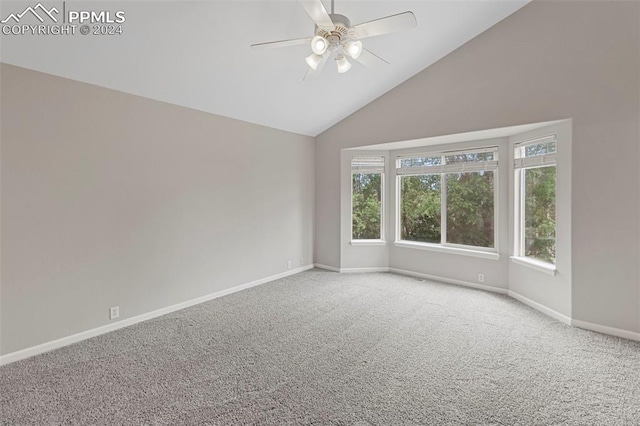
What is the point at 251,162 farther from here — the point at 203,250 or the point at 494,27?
the point at 494,27

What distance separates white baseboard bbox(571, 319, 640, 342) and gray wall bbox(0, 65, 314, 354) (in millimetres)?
4130

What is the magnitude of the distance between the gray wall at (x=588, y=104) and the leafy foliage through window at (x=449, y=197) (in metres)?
0.89

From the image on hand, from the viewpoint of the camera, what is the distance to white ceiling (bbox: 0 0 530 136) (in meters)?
2.48

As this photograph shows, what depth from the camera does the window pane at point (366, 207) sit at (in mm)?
5523

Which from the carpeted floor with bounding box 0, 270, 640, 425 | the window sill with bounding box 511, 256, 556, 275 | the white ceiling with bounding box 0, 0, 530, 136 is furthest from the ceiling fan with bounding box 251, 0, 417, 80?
the window sill with bounding box 511, 256, 556, 275

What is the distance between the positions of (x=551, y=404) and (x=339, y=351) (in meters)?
1.58

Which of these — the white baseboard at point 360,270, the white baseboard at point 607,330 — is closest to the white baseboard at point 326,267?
the white baseboard at point 360,270

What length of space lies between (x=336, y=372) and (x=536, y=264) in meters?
3.03

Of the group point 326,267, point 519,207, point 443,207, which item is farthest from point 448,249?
point 326,267

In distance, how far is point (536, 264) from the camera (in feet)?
12.2

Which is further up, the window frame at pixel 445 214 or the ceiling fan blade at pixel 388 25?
the ceiling fan blade at pixel 388 25

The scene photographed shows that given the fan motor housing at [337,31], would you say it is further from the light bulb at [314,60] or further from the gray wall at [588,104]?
the gray wall at [588,104]

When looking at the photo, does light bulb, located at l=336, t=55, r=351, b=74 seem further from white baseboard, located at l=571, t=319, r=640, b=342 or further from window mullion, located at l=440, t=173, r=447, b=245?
white baseboard, located at l=571, t=319, r=640, b=342

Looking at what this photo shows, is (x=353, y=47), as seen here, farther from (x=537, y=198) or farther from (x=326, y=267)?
(x=326, y=267)
